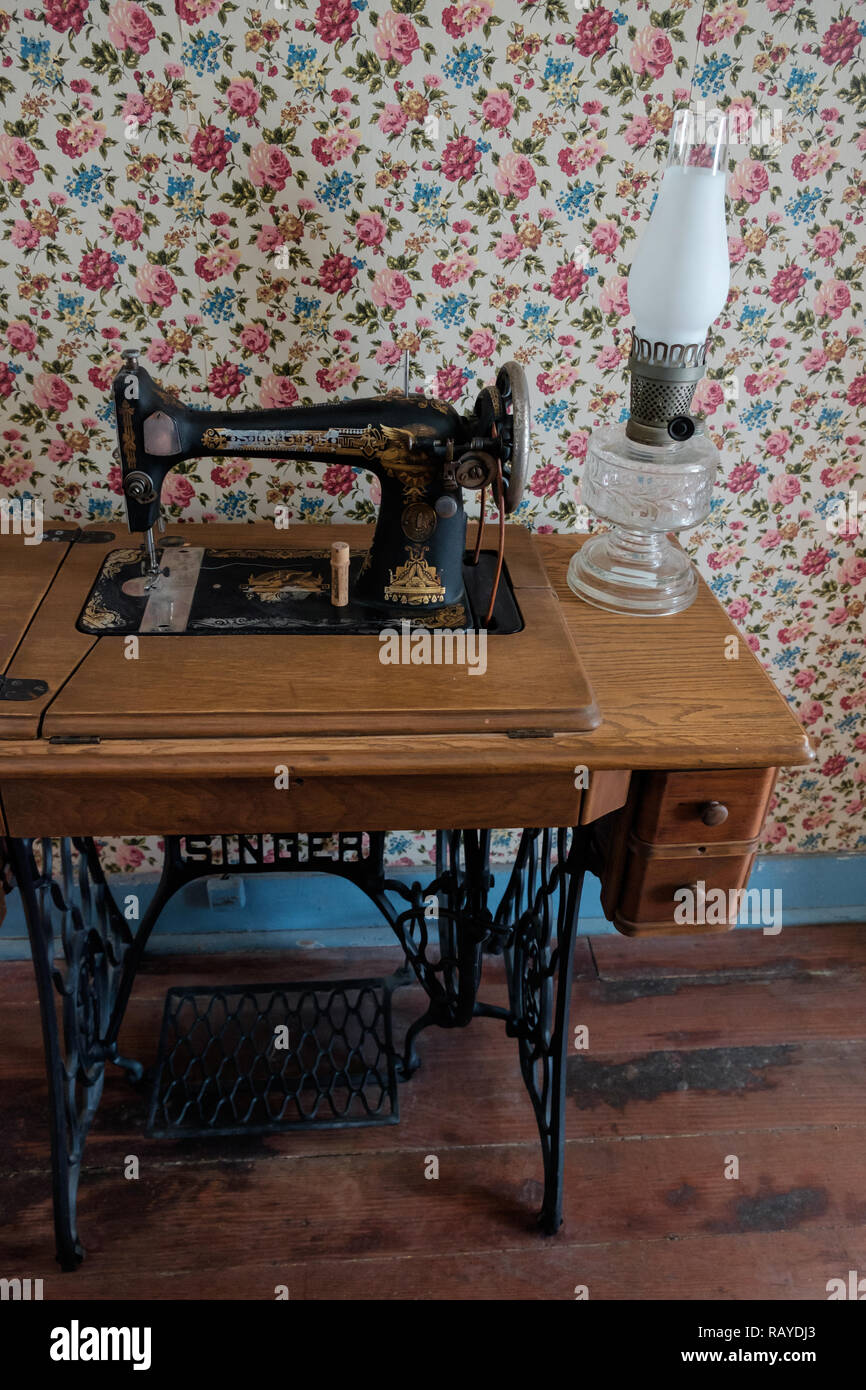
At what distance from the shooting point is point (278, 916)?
7.84 ft

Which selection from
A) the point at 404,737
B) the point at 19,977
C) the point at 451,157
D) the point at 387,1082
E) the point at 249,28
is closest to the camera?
the point at 404,737

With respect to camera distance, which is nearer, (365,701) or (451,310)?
(365,701)

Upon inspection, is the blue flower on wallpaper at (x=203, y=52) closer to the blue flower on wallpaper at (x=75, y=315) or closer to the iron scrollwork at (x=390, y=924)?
the blue flower on wallpaper at (x=75, y=315)

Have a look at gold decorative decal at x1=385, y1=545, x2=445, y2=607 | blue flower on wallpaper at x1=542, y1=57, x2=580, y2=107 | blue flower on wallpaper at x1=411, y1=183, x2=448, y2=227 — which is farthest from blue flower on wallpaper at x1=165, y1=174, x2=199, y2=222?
gold decorative decal at x1=385, y1=545, x2=445, y2=607

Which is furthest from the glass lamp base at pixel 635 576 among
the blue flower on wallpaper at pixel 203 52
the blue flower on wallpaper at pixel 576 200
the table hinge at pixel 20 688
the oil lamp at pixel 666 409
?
the blue flower on wallpaper at pixel 203 52

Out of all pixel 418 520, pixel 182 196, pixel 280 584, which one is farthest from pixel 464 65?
pixel 280 584

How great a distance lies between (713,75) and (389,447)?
2.71ft

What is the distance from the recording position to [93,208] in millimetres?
1726

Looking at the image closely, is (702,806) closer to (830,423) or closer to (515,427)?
(515,427)

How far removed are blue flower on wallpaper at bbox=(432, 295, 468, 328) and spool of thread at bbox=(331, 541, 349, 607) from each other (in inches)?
20.3

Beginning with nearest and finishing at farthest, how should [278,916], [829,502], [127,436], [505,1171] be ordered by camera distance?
[127,436] < [505,1171] < [829,502] < [278,916]

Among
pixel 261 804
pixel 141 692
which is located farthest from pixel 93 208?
pixel 261 804

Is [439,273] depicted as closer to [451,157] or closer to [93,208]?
[451,157]

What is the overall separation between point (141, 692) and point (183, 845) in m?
0.80
